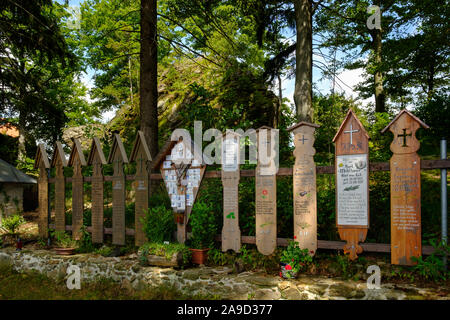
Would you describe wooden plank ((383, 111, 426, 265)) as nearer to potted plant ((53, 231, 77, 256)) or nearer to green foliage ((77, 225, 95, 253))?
green foliage ((77, 225, 95, 253))

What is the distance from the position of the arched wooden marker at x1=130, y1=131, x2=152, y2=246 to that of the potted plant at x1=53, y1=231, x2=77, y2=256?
1.71m

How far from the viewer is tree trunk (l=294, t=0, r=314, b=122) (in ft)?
24.8

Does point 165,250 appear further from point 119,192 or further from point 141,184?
point 119,192

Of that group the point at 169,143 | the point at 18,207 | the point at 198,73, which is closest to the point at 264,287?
the point at 169,143

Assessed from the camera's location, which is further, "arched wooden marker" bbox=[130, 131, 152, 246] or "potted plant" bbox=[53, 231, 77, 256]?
"potted plant" bbox=[53, 231, 77, 256]

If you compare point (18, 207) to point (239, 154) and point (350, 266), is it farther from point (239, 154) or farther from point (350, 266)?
point (350, 266)

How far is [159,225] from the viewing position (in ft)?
18.6

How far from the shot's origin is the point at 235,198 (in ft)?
17.4

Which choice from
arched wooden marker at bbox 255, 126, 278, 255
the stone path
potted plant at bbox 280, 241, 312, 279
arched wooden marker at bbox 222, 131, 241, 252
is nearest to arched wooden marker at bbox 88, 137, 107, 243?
the stone path

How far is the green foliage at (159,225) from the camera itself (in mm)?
5645

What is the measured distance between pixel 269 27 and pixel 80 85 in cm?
1460

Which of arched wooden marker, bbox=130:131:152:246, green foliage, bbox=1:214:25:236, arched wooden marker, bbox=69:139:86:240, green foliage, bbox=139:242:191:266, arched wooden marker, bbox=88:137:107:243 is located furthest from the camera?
green foliage, bbox=1:214:25:236

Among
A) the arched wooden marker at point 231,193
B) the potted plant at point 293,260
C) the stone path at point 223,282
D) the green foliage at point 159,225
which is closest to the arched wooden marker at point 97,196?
the stone path at point 223,282

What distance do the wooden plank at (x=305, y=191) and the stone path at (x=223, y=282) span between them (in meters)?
0.56
